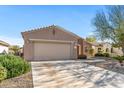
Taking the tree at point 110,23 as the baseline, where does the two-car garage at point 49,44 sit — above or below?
below

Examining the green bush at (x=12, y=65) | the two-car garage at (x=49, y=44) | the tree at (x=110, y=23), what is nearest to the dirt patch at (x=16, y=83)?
the green bush at (x=12, y=65)

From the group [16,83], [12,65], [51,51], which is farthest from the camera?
[51,51]

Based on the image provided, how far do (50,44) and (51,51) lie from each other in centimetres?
83

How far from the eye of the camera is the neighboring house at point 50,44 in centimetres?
2136

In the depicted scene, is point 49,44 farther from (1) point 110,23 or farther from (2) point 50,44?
(1) point 110,23

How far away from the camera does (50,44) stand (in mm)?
22219

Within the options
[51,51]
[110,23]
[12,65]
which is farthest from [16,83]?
[110,23]

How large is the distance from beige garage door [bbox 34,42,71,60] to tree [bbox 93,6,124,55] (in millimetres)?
4182

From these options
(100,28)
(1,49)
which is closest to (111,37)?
(100,28)

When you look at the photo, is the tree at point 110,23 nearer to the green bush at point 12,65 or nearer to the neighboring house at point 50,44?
the neighboring house at point 50,44

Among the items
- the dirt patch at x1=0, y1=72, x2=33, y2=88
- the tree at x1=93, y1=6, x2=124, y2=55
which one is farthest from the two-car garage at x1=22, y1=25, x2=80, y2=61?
the dirt patch at x1=0, y1=72, x2=33, y2=88

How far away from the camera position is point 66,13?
1814cm

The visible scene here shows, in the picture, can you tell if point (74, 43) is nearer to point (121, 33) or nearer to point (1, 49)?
point (121, 33)
